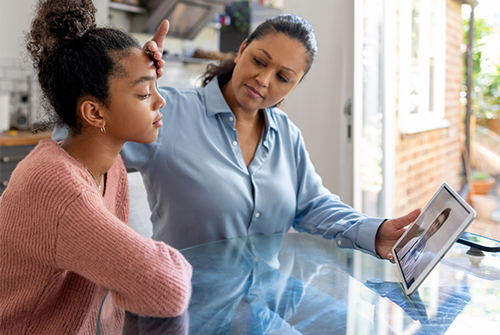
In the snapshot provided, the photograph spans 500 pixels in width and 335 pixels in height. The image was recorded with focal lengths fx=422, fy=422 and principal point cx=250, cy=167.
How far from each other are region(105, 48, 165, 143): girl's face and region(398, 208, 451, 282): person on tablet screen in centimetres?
67

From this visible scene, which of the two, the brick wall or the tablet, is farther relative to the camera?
the brick wall

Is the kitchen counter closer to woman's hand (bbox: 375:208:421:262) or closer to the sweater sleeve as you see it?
the sweater sleeve

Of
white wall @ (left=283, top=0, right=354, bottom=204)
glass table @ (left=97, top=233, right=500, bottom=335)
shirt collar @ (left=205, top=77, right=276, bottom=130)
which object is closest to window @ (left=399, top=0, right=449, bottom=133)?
white wall @ (left=283, top=0, right=354, bottom=204)

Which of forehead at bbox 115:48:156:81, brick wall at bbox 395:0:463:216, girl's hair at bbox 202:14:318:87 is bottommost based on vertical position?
brick wall at bbox 395:0:463:216

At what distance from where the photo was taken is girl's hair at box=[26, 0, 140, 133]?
91 centimetres

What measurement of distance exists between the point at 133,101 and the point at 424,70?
10.3 ft

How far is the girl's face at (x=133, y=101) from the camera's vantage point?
0.93 m

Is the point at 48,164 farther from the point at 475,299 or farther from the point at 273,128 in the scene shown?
the point at 475,299

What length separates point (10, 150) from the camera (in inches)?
111

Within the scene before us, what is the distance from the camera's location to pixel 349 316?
32.9 inches

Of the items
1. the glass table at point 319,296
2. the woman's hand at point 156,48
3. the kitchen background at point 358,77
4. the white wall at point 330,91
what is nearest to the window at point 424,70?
the kitchen background at point 358,77

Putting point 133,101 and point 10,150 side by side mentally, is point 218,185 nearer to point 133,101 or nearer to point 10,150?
point 133,101

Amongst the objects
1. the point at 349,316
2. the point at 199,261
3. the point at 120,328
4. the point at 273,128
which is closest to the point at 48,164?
the point at 120,328

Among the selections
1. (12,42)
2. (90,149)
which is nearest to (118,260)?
(90,149)
